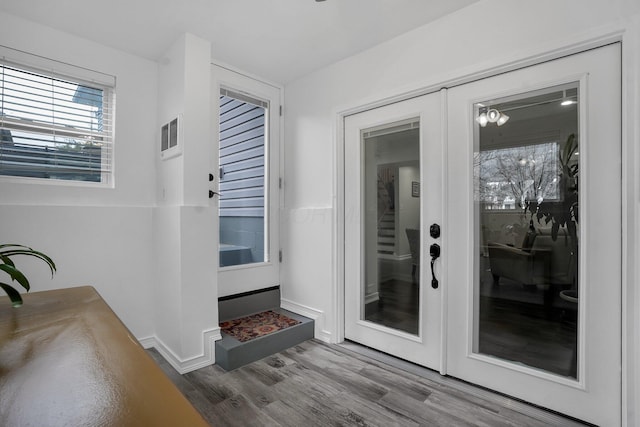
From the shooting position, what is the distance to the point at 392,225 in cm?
266

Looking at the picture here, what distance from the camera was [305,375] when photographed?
234cm

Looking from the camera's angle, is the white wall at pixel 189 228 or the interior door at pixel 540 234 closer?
the interior door at pixel 540 234

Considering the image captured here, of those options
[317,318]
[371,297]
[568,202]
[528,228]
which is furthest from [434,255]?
[317,318]

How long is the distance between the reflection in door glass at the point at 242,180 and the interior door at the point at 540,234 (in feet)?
6.12

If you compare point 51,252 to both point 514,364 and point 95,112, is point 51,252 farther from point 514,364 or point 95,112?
point 514,364

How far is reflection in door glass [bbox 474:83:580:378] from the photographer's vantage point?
6.13 feet

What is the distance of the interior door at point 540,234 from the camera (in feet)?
5.65

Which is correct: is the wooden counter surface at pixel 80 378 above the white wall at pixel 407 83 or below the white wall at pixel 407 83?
below

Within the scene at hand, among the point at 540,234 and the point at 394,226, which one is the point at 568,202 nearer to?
the point at 540,234

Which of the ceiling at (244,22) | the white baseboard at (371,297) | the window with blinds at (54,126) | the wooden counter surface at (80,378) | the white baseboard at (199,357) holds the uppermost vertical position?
the ceiling at (244,22)

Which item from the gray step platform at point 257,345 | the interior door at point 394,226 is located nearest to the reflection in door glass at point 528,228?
the interior door at point 394,226

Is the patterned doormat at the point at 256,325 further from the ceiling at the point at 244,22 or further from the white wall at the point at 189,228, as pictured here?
the ceiling at the point at 244,22

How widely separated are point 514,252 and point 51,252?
3.27 meters

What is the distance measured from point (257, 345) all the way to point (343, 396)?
826 millimetres
